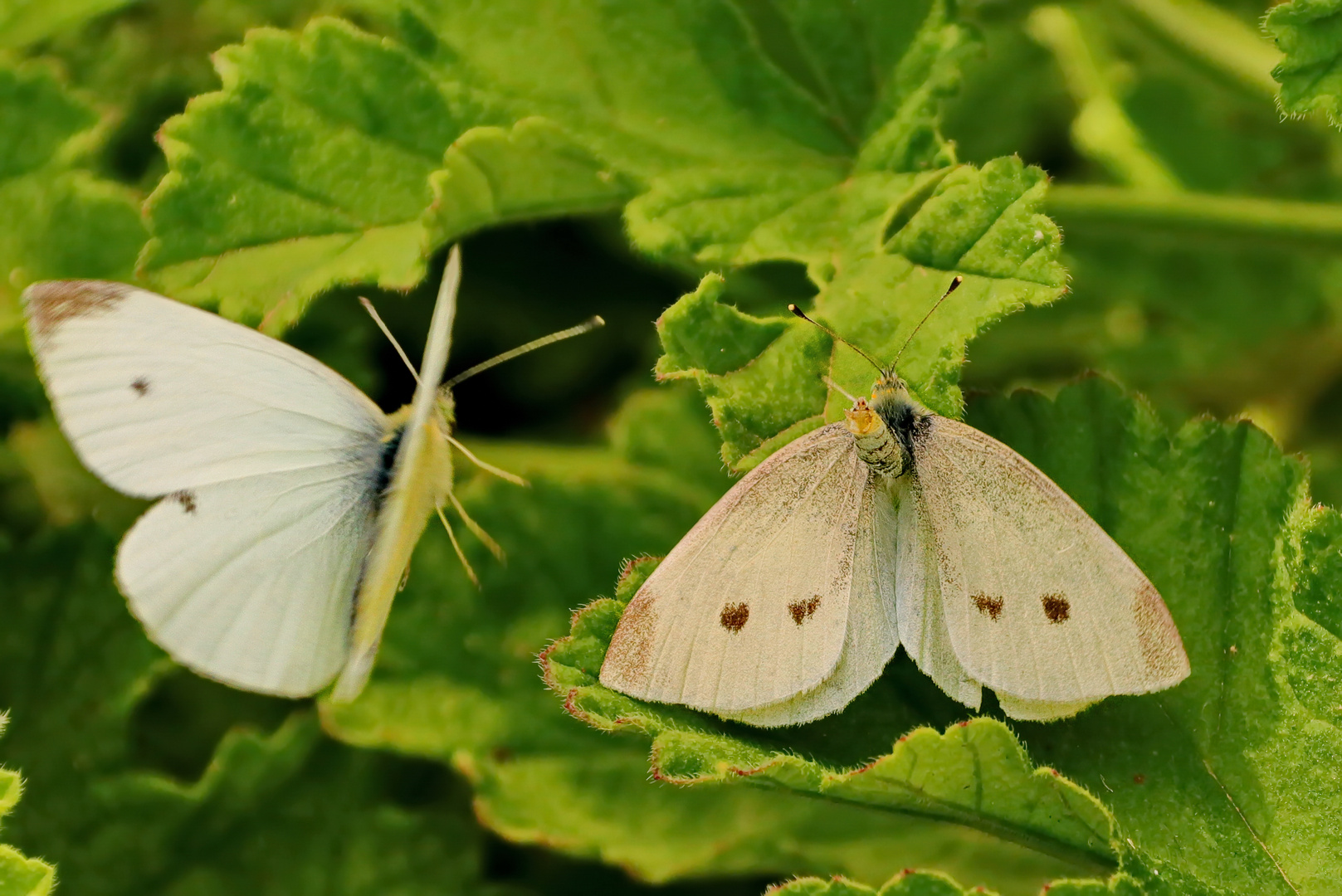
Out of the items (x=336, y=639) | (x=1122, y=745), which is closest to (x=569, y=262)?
(x=336, y=639)

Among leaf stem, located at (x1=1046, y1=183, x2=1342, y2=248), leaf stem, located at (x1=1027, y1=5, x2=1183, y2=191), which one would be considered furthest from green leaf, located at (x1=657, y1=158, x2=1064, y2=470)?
leaf stem, located at (x1=1027, y1=5, x2=1183, y2=191)

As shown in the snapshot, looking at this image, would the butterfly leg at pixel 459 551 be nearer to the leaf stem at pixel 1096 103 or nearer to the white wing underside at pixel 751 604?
the white wing underside at pixel 751 604

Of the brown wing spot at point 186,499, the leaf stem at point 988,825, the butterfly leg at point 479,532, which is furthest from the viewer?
the butterfly leg at point 479,532

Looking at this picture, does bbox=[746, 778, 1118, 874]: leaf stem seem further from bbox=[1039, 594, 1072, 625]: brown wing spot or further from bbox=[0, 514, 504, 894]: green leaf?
bbox=[0, 514, 504, 894]: green leaf

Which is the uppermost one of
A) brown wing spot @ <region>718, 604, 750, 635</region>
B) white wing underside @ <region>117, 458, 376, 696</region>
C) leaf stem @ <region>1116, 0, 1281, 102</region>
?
leaf stem @ <region>1116, 0, 1281, 102</region>

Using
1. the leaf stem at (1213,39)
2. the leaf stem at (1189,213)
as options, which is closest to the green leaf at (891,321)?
the leaf stem at (1189,213)

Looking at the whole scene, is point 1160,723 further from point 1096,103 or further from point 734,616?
point 1096,103
